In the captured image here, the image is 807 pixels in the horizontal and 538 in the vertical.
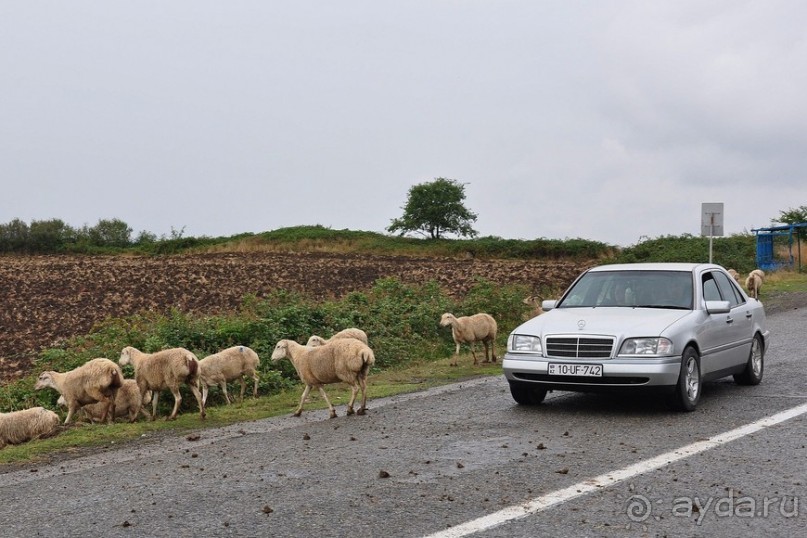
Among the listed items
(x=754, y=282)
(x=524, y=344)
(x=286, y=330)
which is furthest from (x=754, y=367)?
(x=754, y=282)

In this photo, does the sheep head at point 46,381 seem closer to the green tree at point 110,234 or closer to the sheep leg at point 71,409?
the sheep leg at point 71,409

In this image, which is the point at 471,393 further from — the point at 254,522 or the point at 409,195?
the point at 409,195

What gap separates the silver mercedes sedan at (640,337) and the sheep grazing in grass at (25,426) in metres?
6.45

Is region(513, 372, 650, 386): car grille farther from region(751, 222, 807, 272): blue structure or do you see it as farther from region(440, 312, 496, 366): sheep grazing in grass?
region(751, 222, 807, 272): blue structure

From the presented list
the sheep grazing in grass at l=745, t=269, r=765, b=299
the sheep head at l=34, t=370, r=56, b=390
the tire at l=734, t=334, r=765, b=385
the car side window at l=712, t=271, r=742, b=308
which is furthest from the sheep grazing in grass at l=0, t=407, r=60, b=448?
the sheep grazing in grass at l=745, t=269, r=765, b=299

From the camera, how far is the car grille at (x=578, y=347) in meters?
10.6

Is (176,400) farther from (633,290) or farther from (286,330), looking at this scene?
(633,290)

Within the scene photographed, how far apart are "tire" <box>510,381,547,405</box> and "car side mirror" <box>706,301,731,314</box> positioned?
7.91 ft

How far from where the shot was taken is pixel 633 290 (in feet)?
39.7

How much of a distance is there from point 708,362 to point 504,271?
35060mm

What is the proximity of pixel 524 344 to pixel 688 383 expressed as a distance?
6.86ft

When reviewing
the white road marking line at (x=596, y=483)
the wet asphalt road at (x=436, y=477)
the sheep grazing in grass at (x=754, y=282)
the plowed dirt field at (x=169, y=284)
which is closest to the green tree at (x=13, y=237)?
the plowed dirt field at (x=169, y=284)

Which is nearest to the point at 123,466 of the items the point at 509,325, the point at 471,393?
the point at 471,393

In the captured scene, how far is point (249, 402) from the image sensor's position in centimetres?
1405
